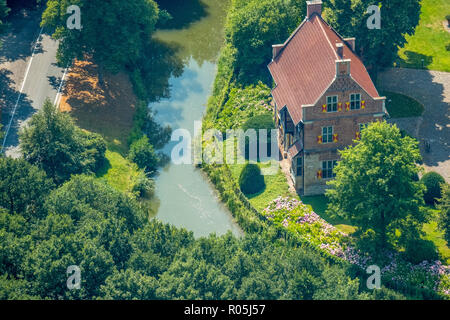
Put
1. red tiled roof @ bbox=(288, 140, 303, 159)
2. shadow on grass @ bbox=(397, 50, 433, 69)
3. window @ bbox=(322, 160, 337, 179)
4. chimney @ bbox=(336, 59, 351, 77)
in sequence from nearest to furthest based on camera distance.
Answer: chimney @ bbox=(336, 59, 351, 77)
red tiled roof @ bbox=(288, 140, 303, 159)
window @ bbox=(322, 160, 337, 179)
shadow on grass @ bbox=(397, 50, 433, 69)

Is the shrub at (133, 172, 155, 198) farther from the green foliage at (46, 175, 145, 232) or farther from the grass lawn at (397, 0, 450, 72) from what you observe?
the grass lawn at (397, 0, 450, 72)

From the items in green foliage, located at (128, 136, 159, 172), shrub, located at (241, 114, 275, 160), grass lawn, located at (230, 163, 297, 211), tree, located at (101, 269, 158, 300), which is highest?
shrub, located at (241, 114, 275, 160)

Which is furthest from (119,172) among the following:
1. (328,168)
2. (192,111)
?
(328,168)

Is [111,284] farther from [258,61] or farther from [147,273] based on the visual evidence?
[258,61]

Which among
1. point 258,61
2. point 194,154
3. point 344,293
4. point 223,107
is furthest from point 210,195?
point 344,293

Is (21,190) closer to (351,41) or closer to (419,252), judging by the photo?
(419,252)

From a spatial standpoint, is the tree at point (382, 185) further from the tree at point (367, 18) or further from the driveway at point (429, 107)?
the tree at point (367, 18)

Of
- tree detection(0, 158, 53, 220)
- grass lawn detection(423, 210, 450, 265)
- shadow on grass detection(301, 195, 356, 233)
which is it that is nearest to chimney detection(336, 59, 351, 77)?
shadow on grass detection(301, 195, 356, 233)
